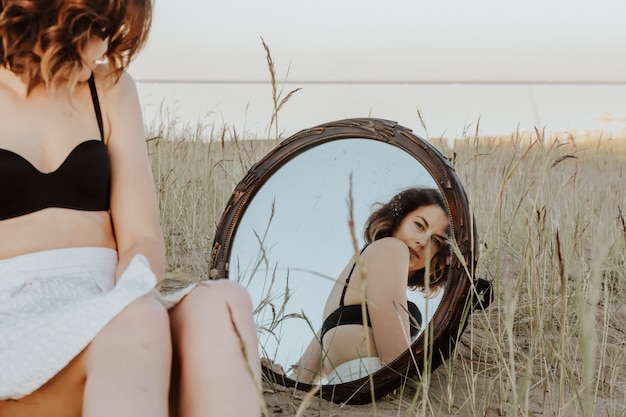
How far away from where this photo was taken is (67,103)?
6.71 ft

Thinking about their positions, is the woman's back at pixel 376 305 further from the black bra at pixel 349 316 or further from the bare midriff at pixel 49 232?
the bare midriff at pixel 49 232

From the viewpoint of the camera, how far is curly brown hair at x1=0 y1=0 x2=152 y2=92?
1.93m

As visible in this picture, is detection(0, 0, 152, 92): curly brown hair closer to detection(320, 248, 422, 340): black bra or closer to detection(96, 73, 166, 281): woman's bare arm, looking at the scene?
detection(96, 73, 166, 281): woman's bare arm

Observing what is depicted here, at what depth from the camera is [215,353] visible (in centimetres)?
146

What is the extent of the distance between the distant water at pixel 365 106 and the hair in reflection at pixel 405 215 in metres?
1.02

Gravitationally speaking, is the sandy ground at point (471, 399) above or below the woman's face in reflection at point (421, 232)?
below

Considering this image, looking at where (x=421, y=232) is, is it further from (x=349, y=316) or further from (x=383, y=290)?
(x=349, y=316)

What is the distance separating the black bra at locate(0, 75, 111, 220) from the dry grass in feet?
2.62

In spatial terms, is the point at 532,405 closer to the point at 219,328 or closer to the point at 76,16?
the point at 219,328

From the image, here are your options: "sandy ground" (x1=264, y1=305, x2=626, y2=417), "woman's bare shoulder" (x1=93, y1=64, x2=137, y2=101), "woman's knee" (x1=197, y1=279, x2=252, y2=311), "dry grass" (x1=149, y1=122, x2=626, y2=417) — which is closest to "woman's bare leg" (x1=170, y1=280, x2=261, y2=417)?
"woman's knee" (x1=197, y1=279, x2=252, y2=311)

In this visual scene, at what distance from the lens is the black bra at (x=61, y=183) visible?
72.0 inches

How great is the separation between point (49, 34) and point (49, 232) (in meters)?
0.52

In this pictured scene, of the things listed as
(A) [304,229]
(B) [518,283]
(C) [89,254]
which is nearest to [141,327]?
(C) [89,254]

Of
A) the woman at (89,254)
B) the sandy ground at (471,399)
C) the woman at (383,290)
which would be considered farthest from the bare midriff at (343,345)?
the woman at (89,254)
